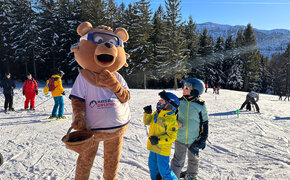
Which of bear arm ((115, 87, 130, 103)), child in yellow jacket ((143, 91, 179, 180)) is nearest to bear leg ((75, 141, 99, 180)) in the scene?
bear arm ((115, 87, 130, 103))

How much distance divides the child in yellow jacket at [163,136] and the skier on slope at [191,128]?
1.17ft

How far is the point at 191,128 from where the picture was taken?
2.76 metres

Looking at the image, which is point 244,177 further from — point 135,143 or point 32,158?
point 32,158

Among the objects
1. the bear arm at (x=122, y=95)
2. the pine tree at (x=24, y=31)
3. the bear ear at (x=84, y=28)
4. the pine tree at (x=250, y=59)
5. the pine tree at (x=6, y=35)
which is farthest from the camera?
the pine tree at (x=250, y=59)

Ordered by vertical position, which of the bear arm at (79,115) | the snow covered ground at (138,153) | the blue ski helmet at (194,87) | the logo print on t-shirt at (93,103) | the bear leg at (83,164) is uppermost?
the blue ski helmet at (194,87)

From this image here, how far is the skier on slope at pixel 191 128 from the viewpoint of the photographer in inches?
108

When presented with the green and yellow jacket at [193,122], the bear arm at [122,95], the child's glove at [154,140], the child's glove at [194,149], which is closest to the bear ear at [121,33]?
the bear arm at [122,95]

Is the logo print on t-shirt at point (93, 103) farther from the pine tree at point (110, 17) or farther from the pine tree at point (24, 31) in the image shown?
the pine tree at point (24, 31)

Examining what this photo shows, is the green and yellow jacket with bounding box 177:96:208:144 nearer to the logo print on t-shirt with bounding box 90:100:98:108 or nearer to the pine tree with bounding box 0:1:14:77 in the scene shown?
the logo print on t-shirt with bounding box 90:100:98:108

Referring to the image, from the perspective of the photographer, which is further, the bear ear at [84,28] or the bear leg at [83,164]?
the bear ear at [84,28]

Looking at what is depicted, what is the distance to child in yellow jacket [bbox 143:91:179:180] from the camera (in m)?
2.39

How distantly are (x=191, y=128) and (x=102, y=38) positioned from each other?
1.87m

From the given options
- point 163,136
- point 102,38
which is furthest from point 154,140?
point 102,38

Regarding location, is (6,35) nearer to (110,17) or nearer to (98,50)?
(110,17)
